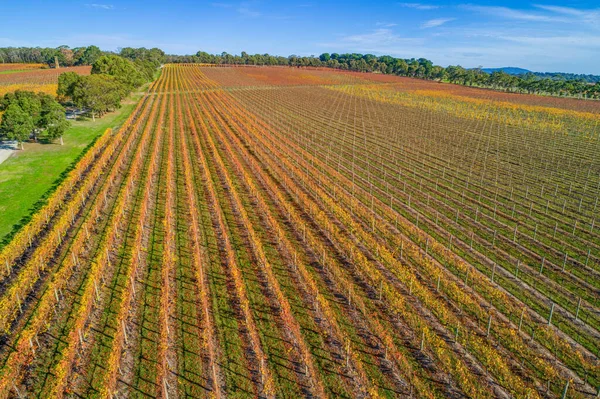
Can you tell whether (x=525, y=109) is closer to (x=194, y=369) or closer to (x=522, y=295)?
(x=522, y=295)

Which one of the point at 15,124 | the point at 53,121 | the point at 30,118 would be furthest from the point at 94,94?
the point at 15,124

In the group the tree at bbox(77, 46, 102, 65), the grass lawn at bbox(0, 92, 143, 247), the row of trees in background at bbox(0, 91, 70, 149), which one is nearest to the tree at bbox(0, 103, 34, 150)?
the row of trees in background at bbox(0, 91, 70, 149)

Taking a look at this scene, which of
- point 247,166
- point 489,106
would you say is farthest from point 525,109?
point 247,166

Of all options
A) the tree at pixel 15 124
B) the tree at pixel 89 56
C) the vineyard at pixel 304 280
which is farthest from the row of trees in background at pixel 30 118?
the tree at pixel 89 56

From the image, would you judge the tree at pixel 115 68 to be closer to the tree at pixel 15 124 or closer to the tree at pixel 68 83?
the tree at pixel 68 83

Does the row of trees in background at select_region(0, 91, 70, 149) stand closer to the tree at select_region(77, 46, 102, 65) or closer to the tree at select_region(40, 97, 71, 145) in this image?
the tree at select_region(40, 97, 71, 145)

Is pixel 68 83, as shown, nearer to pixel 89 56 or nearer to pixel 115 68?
pixel 115 68
